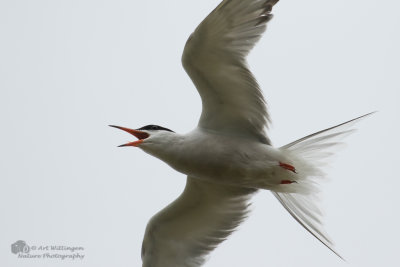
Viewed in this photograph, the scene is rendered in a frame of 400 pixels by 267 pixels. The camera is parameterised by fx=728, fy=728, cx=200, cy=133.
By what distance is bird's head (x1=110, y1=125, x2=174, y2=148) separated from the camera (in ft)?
19.8

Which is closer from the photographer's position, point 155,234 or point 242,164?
point 242,164

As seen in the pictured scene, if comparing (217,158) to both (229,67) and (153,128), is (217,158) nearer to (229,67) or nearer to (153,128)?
(153,128)

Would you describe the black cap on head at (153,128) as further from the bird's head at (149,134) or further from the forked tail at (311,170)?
the forked tail at (311,170)

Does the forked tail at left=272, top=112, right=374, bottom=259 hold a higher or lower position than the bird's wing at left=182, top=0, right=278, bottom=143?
lower

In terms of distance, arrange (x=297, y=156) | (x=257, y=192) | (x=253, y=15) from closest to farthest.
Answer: (x=253, y=15) → (x=297, y=156) → (x=257, y=192)

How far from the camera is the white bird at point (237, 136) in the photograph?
18.9 ft

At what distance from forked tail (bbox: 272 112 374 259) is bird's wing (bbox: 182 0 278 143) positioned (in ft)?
1.10

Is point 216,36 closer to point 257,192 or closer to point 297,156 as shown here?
point 297,156

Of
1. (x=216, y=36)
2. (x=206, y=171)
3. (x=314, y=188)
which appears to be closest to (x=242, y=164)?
(x=206, y=171)

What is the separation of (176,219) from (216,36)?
1.88 meters

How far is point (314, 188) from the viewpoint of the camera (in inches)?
244

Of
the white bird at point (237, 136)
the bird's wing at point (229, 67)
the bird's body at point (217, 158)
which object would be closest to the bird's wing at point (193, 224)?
the white bird at point (237, 136)

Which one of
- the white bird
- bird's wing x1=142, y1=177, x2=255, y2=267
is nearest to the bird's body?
the white bird

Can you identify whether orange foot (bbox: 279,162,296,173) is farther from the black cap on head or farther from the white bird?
the black cap on head
